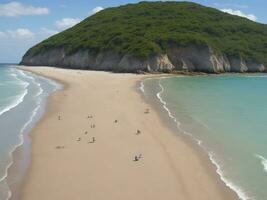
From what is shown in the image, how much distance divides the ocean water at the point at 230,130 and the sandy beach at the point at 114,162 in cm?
76

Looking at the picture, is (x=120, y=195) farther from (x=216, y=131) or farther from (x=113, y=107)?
(x=113, y=107)

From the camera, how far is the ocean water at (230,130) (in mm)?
16641

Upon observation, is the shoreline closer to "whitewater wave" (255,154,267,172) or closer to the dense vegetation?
"whitewater wave" (255,154,267,172)

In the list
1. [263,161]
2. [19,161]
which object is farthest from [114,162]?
[263,161]

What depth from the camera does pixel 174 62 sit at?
8938 cm

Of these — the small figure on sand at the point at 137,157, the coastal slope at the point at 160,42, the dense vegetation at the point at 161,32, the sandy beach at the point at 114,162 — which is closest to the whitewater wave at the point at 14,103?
the sandy beach at the point at 114,162

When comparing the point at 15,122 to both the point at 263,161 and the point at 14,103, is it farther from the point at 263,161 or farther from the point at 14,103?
the point at 263,161

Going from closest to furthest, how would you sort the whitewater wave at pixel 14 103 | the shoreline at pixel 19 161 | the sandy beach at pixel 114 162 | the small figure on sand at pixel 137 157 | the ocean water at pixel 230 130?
1. the sandy beach at pixel 114 162
2. the shoreline at pixel 19 161
3. the ocean water at pixel 230 130
4. the small figure on sand at pixel 137 157
5. the whitewater wave at pixel 14 103

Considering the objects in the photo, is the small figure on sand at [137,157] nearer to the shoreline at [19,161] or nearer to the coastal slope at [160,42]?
the shoreline at [19,161]

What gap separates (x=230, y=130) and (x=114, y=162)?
936 cm

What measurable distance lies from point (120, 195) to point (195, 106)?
2142cm

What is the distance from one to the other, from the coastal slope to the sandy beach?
191 feet

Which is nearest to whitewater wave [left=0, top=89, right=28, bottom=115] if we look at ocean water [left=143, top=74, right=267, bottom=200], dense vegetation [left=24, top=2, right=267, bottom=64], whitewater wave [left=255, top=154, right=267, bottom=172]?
ocean water [left=143, top=74, right=267, bottom=200]

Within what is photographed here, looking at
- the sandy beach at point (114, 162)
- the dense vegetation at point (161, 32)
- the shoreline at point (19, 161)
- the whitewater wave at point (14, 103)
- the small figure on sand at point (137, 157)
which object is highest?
the dense vegetation at point (161, 32)
